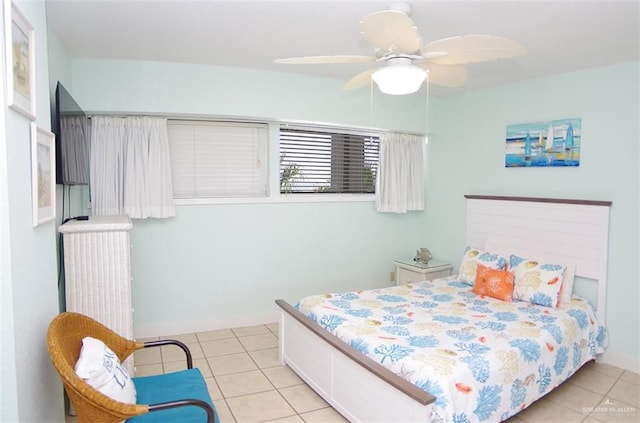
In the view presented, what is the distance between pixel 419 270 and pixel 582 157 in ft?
6.13

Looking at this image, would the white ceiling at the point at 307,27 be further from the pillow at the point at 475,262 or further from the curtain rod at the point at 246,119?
the pillow at the point at 475,262

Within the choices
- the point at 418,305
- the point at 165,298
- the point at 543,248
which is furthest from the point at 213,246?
the point at 543,248

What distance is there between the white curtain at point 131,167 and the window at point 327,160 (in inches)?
47.9

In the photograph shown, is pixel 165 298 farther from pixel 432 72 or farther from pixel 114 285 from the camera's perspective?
pixel 432 72

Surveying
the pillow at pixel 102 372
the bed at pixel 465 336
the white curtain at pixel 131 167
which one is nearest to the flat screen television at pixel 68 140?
the white curtain at pixel 131 167

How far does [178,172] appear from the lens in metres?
3.94

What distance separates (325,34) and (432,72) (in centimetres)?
79

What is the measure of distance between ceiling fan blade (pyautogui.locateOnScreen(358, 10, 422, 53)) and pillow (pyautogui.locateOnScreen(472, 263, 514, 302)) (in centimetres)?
224

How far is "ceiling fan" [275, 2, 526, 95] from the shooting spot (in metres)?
1.89

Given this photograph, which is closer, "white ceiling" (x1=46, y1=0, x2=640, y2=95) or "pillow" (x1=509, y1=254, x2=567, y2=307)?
"white ceiling" (x1=46, y1=0, x2=640, y2=95)

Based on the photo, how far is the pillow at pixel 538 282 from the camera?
332 cm

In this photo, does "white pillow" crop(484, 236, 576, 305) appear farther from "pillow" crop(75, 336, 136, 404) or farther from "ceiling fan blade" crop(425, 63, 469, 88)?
"pillow" crop(75, 336, 136, 404)

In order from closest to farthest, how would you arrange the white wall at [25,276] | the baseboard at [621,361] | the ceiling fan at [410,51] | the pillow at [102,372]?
the white wall at [25,276], the pillow at [102,372], the ceiling fan at [410,51], the baseboard at [621,361]

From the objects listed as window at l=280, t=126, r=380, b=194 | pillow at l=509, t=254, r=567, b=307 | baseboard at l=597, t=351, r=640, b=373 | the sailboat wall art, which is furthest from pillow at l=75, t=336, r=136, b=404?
the sailboat wall art
